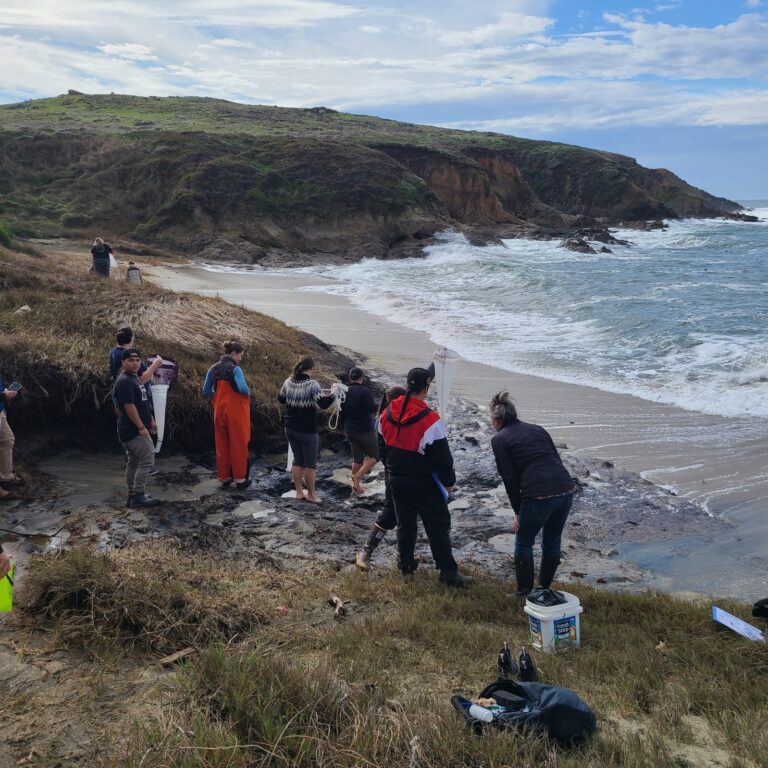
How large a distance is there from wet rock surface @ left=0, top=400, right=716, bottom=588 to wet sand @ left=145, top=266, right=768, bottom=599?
334 mm

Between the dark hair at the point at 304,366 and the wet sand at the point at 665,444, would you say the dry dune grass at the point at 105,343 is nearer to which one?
the dark hair at the point at 304,366

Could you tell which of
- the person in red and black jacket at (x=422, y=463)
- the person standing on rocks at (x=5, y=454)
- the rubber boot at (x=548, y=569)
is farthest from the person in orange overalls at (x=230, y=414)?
the rubber boot at (x=548, y=569)

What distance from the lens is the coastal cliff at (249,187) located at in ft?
138

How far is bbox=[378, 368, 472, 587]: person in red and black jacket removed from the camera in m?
5.74

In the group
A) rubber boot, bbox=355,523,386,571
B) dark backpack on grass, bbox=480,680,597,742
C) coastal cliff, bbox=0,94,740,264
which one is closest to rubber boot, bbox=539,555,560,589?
rubber boot, bbox=355,523,386,571

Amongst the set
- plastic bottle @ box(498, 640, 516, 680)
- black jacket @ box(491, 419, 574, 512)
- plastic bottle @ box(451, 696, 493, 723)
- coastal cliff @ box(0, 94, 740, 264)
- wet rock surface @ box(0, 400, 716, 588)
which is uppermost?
coastal cliff @ box(0, 94, 740, 264)

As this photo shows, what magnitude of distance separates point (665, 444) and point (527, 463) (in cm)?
535

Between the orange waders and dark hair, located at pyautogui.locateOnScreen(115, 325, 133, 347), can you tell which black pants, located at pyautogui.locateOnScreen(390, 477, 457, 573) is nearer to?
the orange waders

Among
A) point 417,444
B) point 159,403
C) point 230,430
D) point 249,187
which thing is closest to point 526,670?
point 417,444

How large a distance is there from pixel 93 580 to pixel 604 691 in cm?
314

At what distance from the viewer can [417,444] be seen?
5750 millimetres

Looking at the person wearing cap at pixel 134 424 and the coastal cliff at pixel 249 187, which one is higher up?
the coastal cliff at pixel 249 187

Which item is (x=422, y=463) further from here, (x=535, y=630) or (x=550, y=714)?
(x=550, y=714)

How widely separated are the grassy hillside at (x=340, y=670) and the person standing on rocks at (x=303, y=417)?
2020 millimetres
